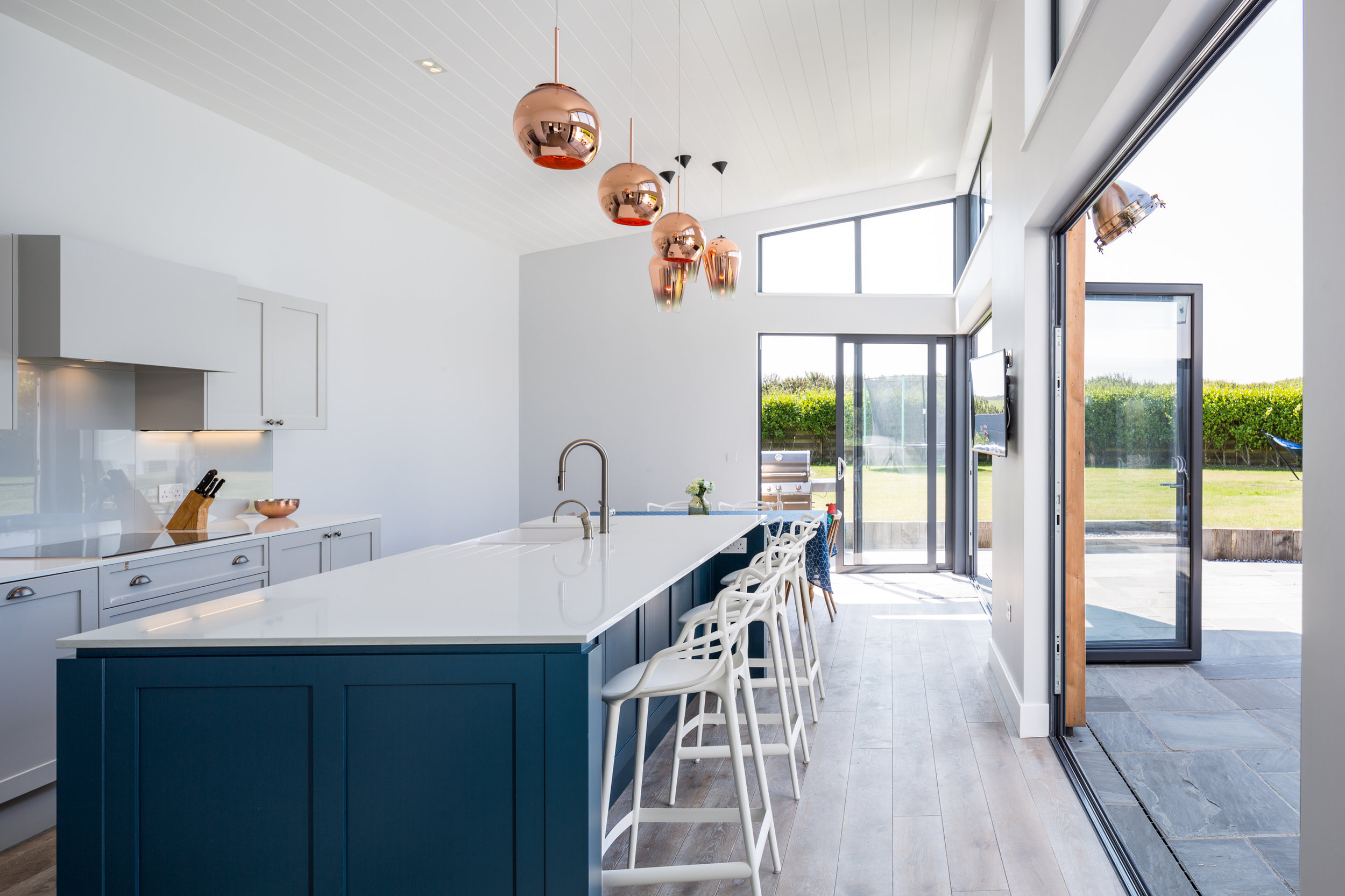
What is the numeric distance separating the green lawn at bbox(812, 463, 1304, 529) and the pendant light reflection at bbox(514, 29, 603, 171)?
202cm

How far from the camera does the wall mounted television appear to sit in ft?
12.3

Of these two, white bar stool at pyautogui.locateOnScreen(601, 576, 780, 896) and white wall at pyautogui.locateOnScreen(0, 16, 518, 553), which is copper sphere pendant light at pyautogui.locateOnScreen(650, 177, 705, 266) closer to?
white bar stool at pyautogui.locateOnScreen(601, 576, 780, 896)

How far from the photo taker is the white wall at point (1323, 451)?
122cm

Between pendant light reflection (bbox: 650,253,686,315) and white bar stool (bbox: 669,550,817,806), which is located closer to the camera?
white bar stool (bbox: 669,550,817,806)

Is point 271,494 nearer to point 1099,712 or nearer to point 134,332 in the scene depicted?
point 134,332

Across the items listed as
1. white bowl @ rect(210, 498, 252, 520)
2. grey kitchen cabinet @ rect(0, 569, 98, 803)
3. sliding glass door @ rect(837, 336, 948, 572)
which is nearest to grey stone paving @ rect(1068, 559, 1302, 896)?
grey kitchen cabinet @ rect(0, 569, 98, 803)

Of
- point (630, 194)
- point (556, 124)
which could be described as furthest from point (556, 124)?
point (630, 194)

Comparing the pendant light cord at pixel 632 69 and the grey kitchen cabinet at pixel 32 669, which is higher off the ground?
the pendant light cord at pixel 632 69

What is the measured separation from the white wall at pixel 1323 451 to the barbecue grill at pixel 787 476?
21.1ft

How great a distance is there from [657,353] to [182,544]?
Answer: 197 inches

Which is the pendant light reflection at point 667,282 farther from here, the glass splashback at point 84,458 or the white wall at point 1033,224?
the glass splashback at point 84,458

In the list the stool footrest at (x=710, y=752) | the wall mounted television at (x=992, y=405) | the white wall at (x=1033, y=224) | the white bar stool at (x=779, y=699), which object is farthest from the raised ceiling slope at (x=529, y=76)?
the stool footrest at (x=710, y=752)

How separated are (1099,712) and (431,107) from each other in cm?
483

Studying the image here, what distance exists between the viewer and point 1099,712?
3.65m
